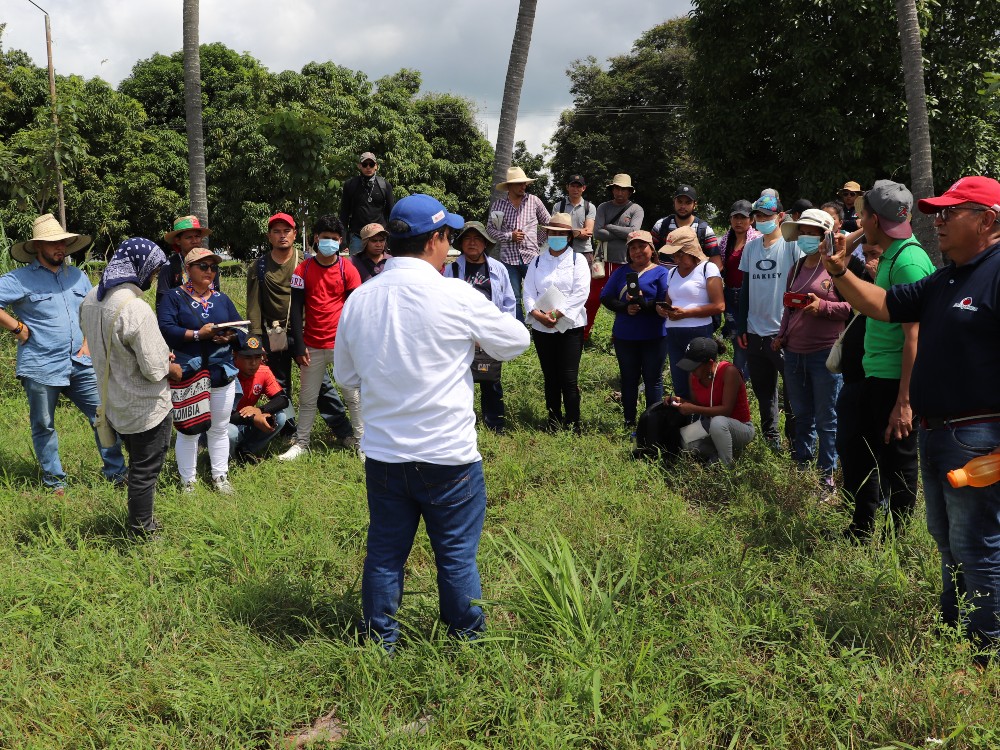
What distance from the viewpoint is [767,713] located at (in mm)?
2998

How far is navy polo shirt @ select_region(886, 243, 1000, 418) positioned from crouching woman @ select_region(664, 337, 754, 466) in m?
2.49

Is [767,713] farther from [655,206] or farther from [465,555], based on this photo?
[655,206]

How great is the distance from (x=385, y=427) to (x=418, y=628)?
1.07 m

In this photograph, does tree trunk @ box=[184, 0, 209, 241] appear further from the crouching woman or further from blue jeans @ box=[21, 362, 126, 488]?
the crouching woman

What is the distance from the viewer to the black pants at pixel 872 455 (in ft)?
13.9

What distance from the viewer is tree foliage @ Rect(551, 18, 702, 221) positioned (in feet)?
106

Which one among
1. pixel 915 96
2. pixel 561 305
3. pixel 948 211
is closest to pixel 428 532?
pixel 948 211

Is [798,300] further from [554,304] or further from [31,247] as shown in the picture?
[31,247]

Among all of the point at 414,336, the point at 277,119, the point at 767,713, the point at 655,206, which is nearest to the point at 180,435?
the point at 414,336

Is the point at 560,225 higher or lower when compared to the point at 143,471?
higher

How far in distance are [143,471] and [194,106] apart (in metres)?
6.20

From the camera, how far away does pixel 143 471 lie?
4.78 m

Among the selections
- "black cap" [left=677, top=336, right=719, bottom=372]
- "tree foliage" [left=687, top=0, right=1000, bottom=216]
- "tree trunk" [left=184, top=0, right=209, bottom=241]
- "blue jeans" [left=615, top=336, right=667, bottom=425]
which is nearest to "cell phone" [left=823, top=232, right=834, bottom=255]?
"black cap" [left=677, top=336, right=719, bottom=372]

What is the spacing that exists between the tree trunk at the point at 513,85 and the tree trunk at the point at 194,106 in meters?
3.62
